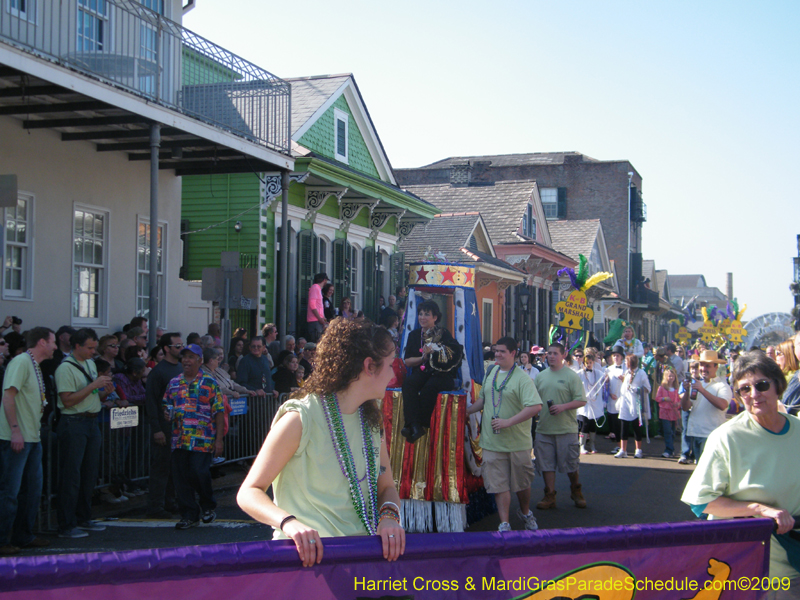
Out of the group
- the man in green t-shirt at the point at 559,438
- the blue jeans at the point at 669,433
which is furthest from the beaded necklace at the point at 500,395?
the blue jeans at the point at 669,433

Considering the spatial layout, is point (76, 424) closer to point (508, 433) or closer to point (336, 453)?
point (508, 433)

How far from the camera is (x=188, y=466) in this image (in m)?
7.77

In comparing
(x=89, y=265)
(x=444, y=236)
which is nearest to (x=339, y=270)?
(x=89, y=265)

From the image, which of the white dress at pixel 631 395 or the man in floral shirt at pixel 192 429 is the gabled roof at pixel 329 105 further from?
the man in floral shirt at pixel 192 429

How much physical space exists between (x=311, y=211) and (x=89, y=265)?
576 cm

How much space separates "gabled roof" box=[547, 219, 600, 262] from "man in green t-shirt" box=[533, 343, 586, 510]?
107 ft

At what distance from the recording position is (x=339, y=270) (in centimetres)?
1895

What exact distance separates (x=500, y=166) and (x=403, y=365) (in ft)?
139

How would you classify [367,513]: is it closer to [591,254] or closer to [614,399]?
[614,399]

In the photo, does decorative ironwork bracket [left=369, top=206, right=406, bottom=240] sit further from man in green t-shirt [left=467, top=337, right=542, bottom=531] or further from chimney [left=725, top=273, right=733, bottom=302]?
chimney [left=725, top=273, right=733, bottom=302]

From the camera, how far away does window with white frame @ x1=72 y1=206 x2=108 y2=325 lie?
41.3 ft

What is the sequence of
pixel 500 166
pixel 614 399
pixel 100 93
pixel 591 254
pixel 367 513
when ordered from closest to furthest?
pixel 367 513, pixel 100 93, pixel 614 399, pixel 591 254, pixel 500 166

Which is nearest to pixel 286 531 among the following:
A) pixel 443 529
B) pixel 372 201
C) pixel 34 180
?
pixel 443 529

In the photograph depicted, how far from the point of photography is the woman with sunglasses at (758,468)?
3639mm
